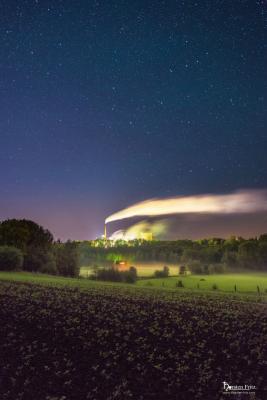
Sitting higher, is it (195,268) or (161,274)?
(195,268)

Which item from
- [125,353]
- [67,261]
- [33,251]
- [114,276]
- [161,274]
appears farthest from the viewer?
[161,274]

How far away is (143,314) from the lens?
3014 centimetres

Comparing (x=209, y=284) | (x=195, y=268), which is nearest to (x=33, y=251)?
(x=209, y=284)

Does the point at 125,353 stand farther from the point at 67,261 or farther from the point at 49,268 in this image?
the point at 67,261

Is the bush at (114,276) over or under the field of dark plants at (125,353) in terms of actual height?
over

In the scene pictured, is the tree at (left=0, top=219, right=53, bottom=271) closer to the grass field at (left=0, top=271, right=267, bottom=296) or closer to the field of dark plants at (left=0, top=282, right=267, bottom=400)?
the grass field at (left=0, top=271, right=267, bottom=296)

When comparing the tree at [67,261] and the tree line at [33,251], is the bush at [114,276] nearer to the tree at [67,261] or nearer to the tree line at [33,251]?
the tree line at [33,251]
